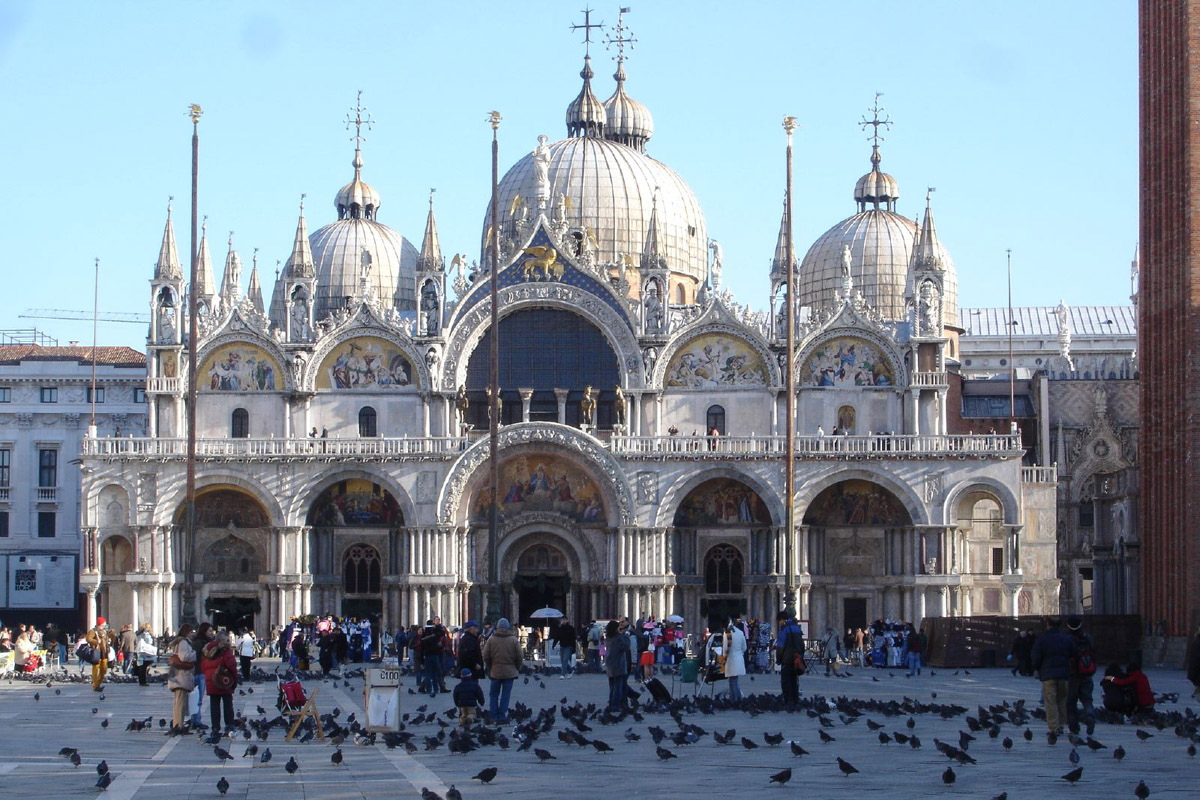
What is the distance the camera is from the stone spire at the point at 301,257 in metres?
71.1

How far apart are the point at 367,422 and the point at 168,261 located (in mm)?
9149

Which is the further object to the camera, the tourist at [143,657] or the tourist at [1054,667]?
the tourist at [143,657]

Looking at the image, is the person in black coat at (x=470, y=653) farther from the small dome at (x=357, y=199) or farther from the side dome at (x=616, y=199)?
the small dome at (x=357, y=199)

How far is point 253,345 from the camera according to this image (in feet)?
229

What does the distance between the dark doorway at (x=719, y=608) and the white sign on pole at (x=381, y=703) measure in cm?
3860

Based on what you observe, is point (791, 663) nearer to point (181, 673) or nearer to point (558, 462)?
point (181, 673)

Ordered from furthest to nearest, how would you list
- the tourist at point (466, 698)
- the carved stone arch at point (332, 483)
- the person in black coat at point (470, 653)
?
1. the carved stone arch at point (332, 483)
2. the person in black coat at point (470, 653)
3. the tourist at point (466, 698)

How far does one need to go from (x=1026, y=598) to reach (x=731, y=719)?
133 ft

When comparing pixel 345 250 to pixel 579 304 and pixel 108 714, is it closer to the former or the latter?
pixel 579 304

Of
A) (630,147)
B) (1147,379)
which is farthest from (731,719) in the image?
(630,147)

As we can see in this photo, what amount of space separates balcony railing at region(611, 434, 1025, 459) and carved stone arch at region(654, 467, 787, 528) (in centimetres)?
58

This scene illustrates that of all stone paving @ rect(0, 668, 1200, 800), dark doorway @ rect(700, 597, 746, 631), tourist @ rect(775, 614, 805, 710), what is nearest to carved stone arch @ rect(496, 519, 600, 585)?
dark doorway @ rect(700, 597, 746, 631)

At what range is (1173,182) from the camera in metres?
51.7

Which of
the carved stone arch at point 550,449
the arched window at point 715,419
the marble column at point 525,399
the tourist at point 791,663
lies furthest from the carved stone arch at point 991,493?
the tourist at point 791,663
